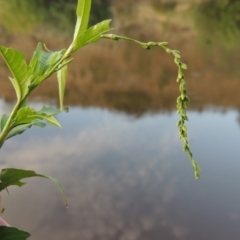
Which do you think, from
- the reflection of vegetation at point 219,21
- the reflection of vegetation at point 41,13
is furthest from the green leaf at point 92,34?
the reflection of vegetation at point 41,13

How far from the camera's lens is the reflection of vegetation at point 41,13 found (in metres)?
6.57

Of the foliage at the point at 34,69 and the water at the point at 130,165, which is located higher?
the water at the point at 130,165

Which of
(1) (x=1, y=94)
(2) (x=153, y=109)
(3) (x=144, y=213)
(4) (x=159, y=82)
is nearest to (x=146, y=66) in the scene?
(4) (x=159, y=82)

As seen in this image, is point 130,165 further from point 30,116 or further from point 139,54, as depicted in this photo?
point 139,54

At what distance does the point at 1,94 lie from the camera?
12.0 ft

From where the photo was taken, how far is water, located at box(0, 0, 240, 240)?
190cm

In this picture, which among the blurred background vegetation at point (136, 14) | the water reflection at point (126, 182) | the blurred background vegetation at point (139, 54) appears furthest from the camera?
the blurred background vegetation at point (136, 14)

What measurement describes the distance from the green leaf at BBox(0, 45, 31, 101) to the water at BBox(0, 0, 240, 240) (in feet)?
5.12

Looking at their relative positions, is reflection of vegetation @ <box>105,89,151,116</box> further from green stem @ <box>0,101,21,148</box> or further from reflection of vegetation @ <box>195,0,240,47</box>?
green stem @ <box>0,101,21,148</box>

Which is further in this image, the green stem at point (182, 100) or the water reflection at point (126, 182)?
the water reflection at point (126, 182)

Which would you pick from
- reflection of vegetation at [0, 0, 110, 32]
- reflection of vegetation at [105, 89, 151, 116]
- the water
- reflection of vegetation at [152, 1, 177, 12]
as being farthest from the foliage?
reflection of vegetation at [152, 1, 177, 12]

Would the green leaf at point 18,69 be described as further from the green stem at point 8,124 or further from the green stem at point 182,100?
the green stem at point 182,100

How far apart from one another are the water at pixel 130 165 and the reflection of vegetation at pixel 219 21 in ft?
6.04

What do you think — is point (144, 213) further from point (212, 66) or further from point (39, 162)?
point (212, 66)
